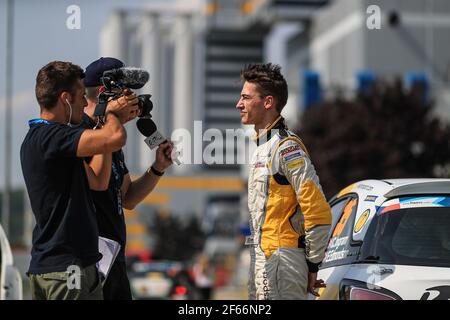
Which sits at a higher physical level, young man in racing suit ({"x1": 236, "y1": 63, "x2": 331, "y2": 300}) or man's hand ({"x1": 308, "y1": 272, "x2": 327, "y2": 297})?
young man in racing suit ({"x1": 236, "y1": 63, "x2": 331, "y2": 300})

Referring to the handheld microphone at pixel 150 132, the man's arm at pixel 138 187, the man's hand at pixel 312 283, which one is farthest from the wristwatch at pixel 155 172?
the man's hand at pixel 312 283

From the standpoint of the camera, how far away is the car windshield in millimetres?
5883

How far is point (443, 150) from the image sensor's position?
4128cm

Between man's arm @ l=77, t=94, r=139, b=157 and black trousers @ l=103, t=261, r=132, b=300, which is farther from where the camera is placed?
black trousers @ l=103, t=261, r=132, b=300

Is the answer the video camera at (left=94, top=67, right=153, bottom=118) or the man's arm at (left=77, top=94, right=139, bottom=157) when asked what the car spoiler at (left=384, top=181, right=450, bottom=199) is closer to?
the video camera at (left=94, top=67, right=153, bottom=118)

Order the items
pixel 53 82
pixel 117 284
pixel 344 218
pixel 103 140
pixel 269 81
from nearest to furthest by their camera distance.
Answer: pixel 103 140, pixel 53 82, pixel 117 284, pixel 269 81, pixel 344 218

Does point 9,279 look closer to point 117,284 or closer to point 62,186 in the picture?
point 117,284

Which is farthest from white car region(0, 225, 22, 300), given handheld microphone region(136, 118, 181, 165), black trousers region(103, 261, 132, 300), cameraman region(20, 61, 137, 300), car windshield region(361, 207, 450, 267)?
car windshield region(361, 207, 450, 267)

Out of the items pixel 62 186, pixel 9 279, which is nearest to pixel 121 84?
pixel 62 186

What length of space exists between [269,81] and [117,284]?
1.42 metres

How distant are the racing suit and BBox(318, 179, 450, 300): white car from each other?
49 cm

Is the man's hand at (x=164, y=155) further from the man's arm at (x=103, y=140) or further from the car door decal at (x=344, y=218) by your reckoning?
the car door decal at (x=344, y=218)

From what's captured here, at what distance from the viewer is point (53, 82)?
488 centimetres
